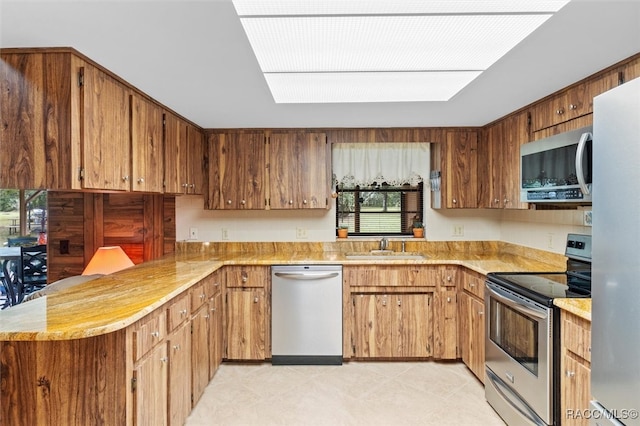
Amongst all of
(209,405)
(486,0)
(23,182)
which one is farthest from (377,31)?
(209,405)

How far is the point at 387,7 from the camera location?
53.3 inches

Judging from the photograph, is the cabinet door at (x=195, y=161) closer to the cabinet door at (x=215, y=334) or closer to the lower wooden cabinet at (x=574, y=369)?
the cabinet door at (x=215, y=334)

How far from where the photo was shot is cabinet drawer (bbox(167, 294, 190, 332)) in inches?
82.9

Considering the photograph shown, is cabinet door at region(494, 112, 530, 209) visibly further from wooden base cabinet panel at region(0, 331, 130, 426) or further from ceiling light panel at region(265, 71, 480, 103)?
wooden base cabinet panel at region(0, 331, 130, 426)

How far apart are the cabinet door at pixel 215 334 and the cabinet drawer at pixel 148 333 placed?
943mm

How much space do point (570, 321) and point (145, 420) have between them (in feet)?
7.05

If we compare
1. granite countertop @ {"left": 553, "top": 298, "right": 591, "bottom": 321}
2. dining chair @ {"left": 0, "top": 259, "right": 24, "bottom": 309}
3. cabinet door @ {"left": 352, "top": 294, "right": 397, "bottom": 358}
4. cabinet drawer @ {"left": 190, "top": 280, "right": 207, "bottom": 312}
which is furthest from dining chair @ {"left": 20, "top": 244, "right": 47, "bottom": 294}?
granite countertop @ {"left": 553, "top": 298, "right": 591, "bottom": 321}

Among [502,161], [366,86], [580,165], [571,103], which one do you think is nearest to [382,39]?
[366,86]

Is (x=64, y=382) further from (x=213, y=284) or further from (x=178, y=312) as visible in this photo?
(x=213, y=284)

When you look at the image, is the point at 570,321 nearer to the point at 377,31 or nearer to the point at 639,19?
the point at 639,19

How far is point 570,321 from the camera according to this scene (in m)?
1.85

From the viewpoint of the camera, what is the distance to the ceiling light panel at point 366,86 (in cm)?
205

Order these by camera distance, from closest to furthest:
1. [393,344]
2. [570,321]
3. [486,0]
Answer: [486,0] < [570,321] < [393,344]

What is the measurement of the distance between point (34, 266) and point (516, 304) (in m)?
4.35
